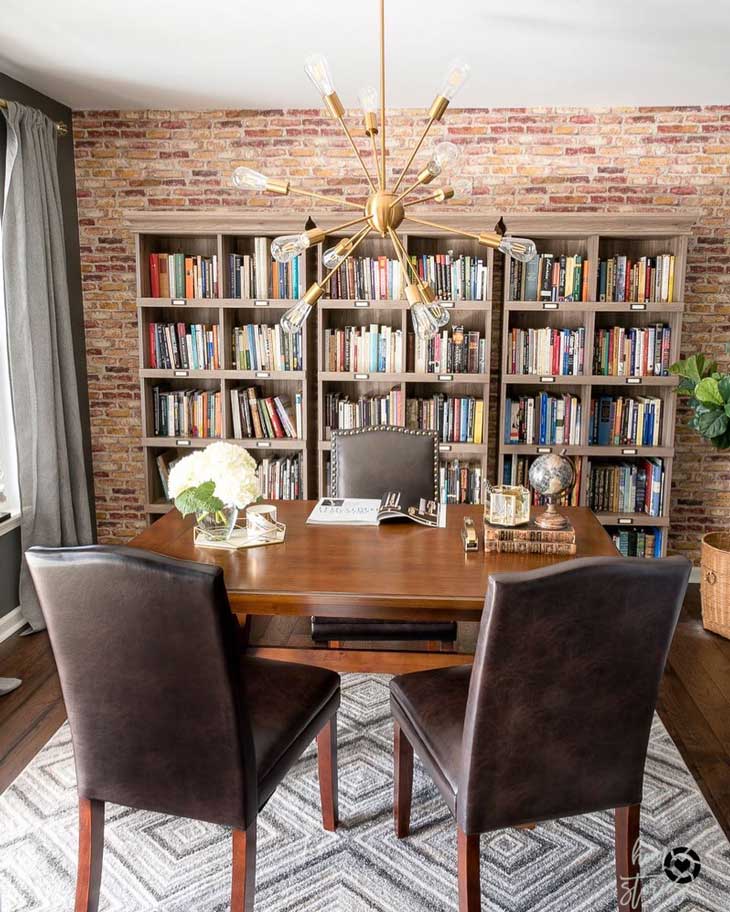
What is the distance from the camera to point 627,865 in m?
1.91

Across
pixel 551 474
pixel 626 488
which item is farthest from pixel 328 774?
pixel 626 488

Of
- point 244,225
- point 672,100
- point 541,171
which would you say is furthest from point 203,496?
point 672,100

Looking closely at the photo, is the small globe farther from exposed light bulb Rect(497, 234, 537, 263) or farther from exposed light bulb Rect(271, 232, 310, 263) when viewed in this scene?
exposed light bulb Rect(271, 232, 310, 263)

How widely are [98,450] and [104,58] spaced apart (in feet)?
7.04

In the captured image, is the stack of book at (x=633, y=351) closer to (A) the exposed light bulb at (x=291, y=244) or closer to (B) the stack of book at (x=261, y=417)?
(B) the stack of book at (x=261, y=417)

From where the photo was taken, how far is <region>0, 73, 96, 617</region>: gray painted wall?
146 inches

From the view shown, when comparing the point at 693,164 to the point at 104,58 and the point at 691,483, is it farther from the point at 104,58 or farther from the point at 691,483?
the point at 104,58

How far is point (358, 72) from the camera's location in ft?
12.1

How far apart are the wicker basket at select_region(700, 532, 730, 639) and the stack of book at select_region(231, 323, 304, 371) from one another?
231cm

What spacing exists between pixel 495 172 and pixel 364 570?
2.87 meters

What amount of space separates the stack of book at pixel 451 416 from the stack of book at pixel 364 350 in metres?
0.26

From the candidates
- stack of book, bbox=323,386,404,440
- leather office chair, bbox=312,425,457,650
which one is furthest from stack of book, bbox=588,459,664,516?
leather office chair, bbox=312,425,457,650

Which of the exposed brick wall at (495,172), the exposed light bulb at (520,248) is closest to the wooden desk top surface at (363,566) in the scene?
the exposed light bulb at (520,248)

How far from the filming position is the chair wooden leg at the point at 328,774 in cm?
224
